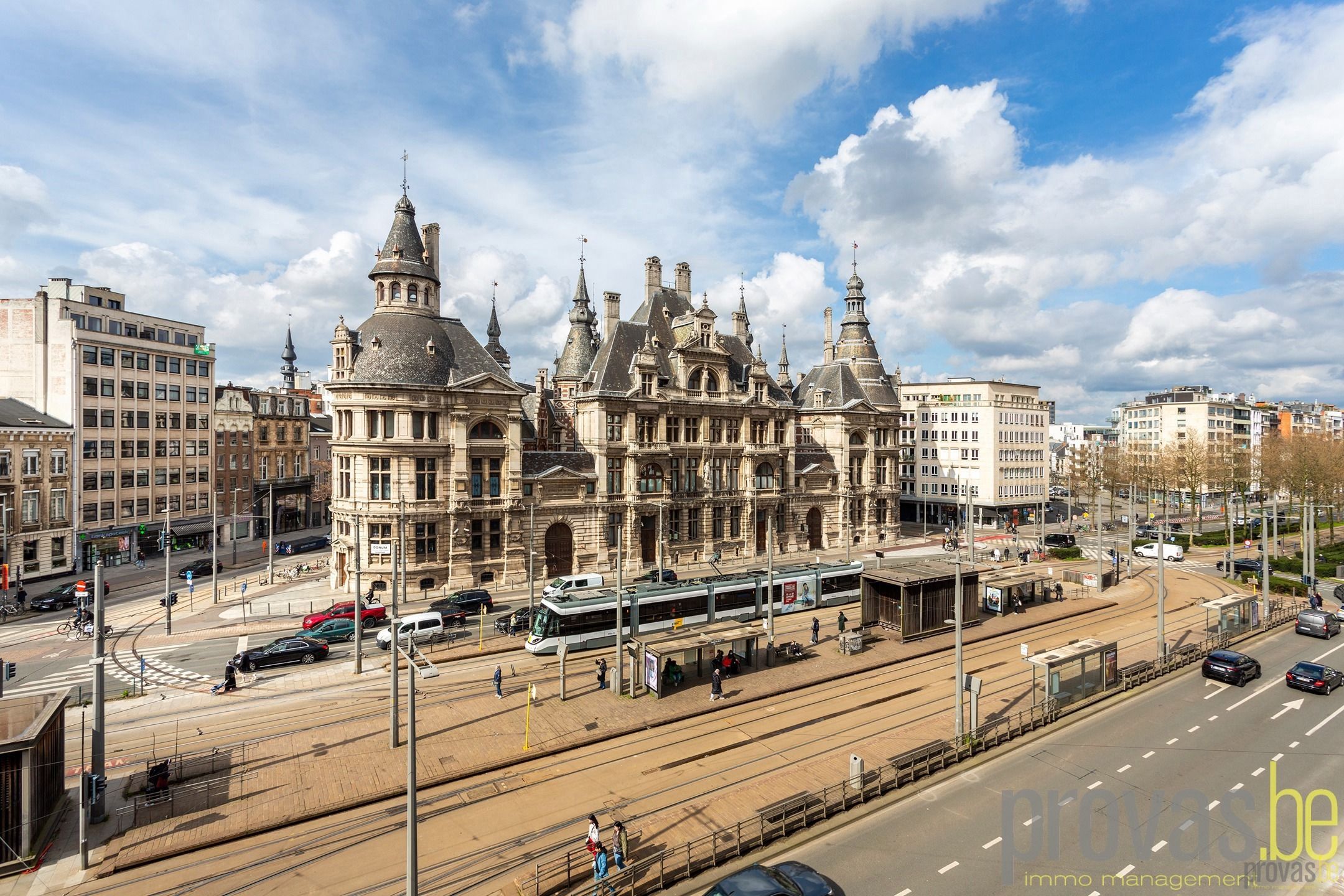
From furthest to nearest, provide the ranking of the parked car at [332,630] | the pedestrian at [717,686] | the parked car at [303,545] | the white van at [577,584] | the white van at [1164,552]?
the parked car at [303,545] → the white van at [1164,552] → the white van at [577,584] → the parked car at [332,630] → the pedestrian at [717,686]

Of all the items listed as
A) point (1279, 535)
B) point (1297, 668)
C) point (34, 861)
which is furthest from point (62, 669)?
point (1279, 535)

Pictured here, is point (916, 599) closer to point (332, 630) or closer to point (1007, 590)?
point (1007, 590)

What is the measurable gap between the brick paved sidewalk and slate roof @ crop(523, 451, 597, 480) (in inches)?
919

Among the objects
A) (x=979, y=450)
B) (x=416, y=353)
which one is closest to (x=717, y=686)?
(x=416, y=353)

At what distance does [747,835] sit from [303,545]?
72354 millimetres

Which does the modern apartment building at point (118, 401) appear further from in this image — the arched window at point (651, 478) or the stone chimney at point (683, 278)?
the stone chimney at point (683, 278)

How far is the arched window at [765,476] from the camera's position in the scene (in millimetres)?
68438

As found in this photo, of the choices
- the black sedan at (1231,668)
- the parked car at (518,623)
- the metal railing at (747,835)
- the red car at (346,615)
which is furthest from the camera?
the red car at (346,615)

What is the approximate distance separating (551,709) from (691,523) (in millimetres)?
35903

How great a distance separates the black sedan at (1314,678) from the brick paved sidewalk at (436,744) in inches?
660

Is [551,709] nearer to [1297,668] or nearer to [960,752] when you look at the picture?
[960,752]

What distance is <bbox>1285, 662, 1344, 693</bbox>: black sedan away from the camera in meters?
30.2

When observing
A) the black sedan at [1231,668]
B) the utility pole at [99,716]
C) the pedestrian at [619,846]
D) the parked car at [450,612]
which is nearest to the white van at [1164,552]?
the black sedan at [1231,668]

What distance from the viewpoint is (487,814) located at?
20.7 meters
